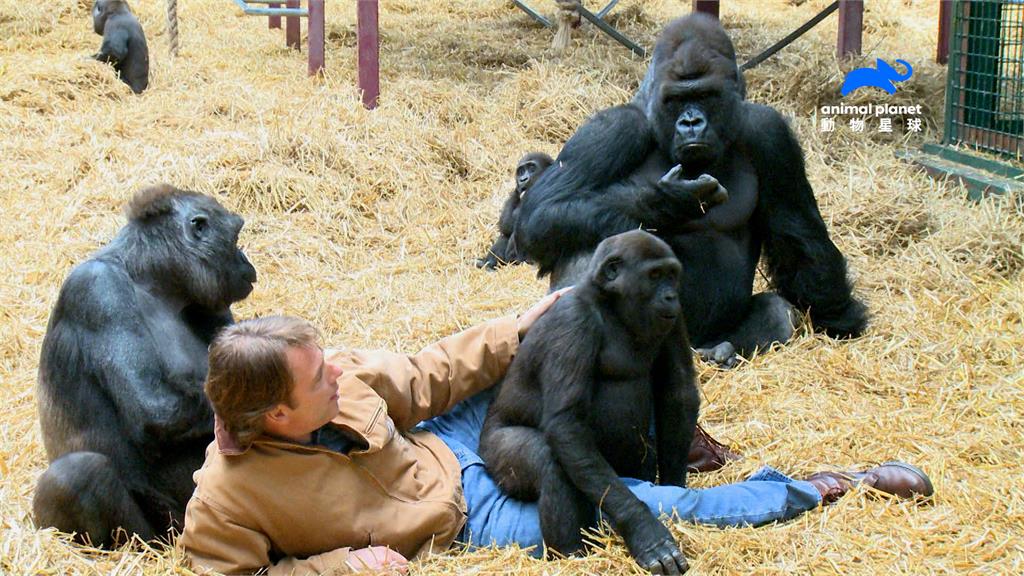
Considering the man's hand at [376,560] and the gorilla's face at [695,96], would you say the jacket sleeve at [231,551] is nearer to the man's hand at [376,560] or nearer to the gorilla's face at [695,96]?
the man's hand at [376,560]

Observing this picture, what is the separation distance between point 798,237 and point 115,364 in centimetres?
320

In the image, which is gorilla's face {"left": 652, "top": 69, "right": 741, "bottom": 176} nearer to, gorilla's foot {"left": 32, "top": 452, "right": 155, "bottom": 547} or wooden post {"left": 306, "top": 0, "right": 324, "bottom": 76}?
gorilla's foot {"left": 32, "top": 452, "right": 155, "bottom": 547}

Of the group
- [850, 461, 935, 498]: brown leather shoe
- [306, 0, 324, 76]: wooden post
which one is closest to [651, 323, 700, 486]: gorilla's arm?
[850, 461, 935, 498]: brown leather shoe

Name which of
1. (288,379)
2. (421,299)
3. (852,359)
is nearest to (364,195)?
(421,299)

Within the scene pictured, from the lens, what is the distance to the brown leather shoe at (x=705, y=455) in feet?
12.5

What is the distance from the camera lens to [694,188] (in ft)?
15.6

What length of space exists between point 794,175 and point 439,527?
278cm

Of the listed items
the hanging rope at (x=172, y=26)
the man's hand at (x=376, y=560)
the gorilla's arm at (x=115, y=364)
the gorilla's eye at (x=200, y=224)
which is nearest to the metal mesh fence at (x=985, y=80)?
the gorilla's eye at (x=200, y=224)

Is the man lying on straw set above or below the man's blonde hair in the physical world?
below

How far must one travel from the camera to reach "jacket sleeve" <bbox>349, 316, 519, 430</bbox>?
136 inches

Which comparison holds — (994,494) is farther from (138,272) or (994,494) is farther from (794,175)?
(138,272)

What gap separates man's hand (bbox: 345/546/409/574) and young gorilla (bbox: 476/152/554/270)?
345 centimetres

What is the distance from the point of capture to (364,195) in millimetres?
7316

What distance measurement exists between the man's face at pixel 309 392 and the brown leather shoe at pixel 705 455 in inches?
51.7
